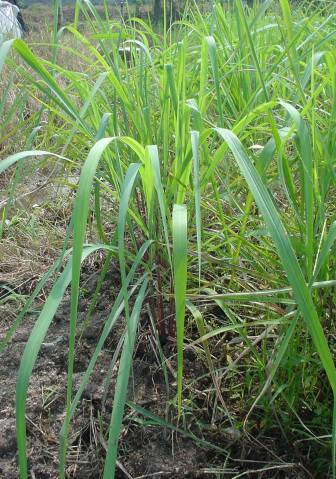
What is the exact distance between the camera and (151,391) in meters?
0.98

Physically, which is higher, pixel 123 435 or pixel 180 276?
pixel 180 276

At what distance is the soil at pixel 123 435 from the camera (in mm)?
874

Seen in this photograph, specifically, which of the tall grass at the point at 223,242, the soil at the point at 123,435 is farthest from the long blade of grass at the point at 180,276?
the soil at the point at 123,435

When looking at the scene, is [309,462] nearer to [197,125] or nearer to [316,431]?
[316,431]

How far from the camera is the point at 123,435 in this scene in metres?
0.92

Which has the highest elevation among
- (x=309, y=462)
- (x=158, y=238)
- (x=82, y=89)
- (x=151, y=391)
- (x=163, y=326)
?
(x=82, y=89)

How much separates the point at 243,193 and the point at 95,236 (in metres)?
0.40

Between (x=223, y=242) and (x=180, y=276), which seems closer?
(x=180, y=276)

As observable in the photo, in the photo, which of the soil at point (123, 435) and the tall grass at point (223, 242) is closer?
the tall grass at point (223, 242)

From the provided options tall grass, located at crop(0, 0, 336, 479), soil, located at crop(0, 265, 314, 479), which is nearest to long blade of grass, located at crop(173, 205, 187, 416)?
tall grass, located at crop(0, 0, 336, 479)

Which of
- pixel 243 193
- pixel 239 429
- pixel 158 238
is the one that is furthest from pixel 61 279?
pixel 243 193

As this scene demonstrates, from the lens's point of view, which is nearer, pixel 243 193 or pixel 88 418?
pixel 88 418

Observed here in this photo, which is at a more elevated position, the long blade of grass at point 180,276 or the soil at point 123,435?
the long blade of grass at point 180,276

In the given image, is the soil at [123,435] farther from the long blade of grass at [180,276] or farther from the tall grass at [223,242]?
the long blade of grass at [180,276]
